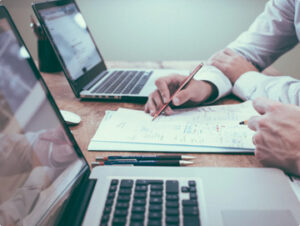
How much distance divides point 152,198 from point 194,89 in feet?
1.42

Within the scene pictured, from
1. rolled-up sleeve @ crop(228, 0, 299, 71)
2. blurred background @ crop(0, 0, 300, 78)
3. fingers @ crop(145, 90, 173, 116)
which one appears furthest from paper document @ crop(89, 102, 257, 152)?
blurred background @ crop(0, 0, 300, 78)

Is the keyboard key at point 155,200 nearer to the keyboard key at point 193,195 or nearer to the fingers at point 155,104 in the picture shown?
the keyboard key at point 193,195

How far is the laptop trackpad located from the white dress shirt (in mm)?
470

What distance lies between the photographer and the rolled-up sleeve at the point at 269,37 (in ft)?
3.43

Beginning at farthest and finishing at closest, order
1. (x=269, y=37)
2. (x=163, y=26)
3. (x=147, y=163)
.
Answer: (x=163, y=26) < (x=269, y=37) < (x=147, y=163)

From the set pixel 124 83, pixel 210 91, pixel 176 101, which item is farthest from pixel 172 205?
pixel 124 83

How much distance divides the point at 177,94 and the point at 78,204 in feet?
1.32

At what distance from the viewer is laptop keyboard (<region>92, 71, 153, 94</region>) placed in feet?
2.84

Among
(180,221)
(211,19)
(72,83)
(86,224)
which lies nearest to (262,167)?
(180,221)

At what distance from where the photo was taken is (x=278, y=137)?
0.53 m

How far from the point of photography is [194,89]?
0.78 meters

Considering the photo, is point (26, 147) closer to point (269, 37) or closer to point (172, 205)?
point (172, 205)

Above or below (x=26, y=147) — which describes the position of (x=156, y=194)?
below

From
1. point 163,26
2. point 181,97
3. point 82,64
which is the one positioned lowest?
point 163,26
